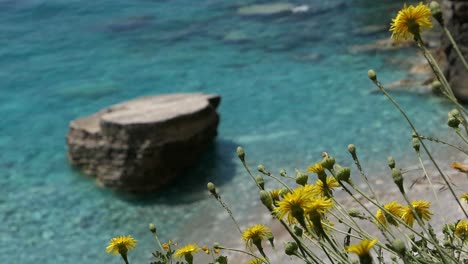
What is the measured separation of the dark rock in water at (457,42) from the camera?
20.8ft

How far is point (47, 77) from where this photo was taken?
982 cm

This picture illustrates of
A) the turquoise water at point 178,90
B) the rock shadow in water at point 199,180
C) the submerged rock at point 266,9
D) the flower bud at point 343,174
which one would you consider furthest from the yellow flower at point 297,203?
the submerged rock at point 266,9

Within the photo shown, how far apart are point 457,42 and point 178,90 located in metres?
3.45

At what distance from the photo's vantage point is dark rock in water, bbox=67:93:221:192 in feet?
19.5

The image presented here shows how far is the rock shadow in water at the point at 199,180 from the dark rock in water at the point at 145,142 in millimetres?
73

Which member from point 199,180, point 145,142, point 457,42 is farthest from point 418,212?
point 457,42

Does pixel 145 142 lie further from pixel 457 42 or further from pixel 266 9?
pixel 266 9

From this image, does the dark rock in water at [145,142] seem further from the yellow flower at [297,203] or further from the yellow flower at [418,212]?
the yellow flower at [297,203]

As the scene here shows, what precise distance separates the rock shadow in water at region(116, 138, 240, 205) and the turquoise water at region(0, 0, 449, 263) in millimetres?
17

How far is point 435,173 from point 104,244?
7.73 ft

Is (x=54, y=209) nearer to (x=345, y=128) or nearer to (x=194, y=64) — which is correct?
(x=345, y=128)

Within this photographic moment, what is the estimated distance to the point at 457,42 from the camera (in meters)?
6.43

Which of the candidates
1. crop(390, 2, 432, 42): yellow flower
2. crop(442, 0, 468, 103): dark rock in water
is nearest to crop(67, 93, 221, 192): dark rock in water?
crop(442, 0, 468, 103): dark rock in water

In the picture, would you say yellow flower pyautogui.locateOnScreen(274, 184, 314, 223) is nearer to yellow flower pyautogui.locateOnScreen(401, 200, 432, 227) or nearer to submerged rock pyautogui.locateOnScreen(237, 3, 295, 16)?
yellow flower pyautogui.locateOnScreen(401, 200, 432, 227)
